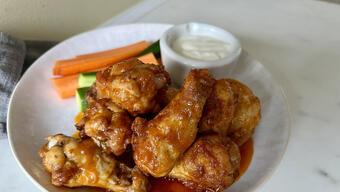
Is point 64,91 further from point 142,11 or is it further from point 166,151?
point 142,11

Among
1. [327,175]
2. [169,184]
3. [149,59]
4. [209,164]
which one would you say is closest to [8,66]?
[149,59]

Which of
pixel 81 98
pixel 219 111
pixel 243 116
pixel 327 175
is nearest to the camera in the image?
pixel 219 111

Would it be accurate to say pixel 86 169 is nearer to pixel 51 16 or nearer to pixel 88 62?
pixel 88 62

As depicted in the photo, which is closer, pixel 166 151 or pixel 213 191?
pixel 166 151

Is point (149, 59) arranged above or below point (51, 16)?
below

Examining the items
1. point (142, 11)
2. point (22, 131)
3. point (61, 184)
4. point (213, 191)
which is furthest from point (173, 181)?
point (142, 11)
